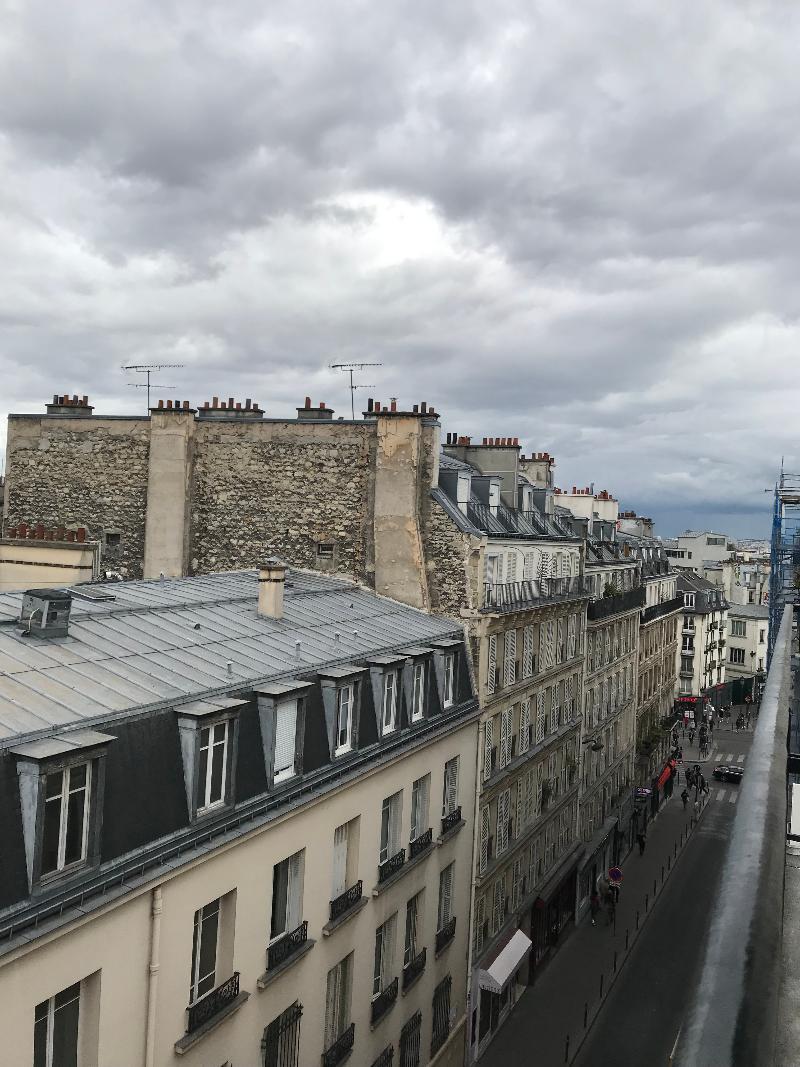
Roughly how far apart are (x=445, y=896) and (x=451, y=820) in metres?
1.90

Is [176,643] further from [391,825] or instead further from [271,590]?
[391,825]

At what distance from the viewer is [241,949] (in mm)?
13008

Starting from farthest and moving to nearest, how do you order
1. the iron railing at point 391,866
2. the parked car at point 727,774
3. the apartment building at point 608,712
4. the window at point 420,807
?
the parked car at point 727,774
the apartment building at point 608,712
the window at point 420,807
the iron railing at point 391,866

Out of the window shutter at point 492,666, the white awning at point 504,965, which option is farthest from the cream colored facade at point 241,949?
the white awning at point 504,965

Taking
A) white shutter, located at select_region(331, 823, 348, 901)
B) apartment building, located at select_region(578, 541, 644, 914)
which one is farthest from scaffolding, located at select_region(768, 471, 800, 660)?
white shutter, located at select_region(331, 823, 348, 901)

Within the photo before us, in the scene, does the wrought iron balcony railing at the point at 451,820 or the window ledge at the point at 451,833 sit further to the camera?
the wrought iron balcony railing at the point at 451,820

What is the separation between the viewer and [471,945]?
22.8 meters

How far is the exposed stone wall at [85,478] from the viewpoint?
26.0m

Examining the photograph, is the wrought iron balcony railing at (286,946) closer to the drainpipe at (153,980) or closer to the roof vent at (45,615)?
the drainpipe at (153,980)

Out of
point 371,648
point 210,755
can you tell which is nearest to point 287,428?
point 371,648

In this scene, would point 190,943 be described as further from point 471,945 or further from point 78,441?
point 78,441

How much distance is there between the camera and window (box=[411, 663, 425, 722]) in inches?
757

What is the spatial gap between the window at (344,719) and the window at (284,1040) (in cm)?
416

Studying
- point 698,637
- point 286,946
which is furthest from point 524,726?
point 698,637
